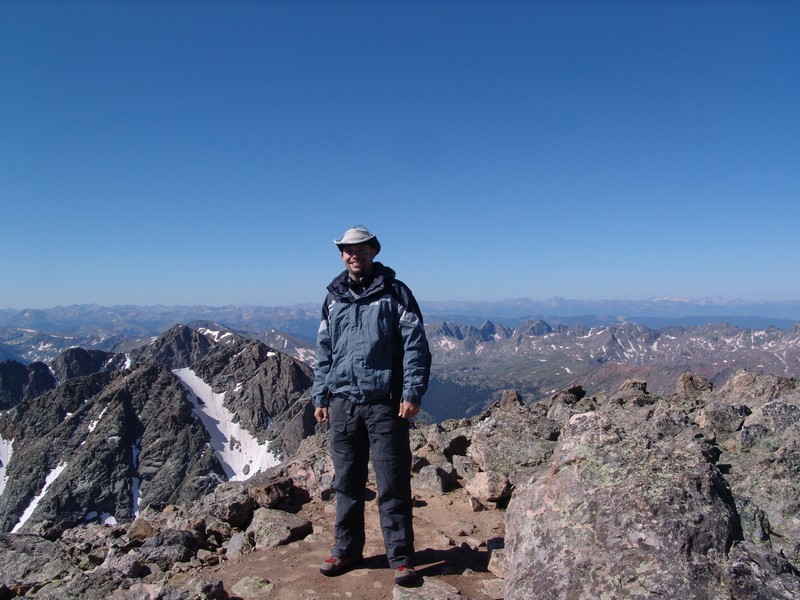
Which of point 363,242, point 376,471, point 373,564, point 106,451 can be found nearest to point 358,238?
point 363,242

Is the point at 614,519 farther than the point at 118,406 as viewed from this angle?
No

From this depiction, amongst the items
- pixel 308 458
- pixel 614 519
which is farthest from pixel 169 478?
pixel 614 519

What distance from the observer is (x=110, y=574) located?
335 inches

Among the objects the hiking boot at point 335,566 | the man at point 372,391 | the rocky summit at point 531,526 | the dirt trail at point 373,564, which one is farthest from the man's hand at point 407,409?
the hiking boot at point 335,566

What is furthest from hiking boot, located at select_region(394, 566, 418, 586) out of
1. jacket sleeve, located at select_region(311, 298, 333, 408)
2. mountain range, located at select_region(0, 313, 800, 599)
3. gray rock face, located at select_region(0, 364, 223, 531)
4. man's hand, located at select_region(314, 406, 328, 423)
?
gray rock face, located at select_region(0, 364, 223, 531)

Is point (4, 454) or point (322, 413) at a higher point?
point (322, 413)

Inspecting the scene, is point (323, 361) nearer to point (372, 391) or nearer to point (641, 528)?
point (372, 391)

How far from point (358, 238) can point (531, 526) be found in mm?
5043

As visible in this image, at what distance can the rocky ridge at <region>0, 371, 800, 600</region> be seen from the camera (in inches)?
205

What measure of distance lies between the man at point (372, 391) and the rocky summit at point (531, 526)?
2.12 ft

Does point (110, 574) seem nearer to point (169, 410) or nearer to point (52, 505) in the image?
point (52, 505)

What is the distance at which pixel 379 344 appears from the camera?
25.4 ft

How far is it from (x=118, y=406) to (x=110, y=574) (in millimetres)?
205443

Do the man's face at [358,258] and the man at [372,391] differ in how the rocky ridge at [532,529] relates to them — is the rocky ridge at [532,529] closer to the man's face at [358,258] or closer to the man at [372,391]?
the man at [372,391]
